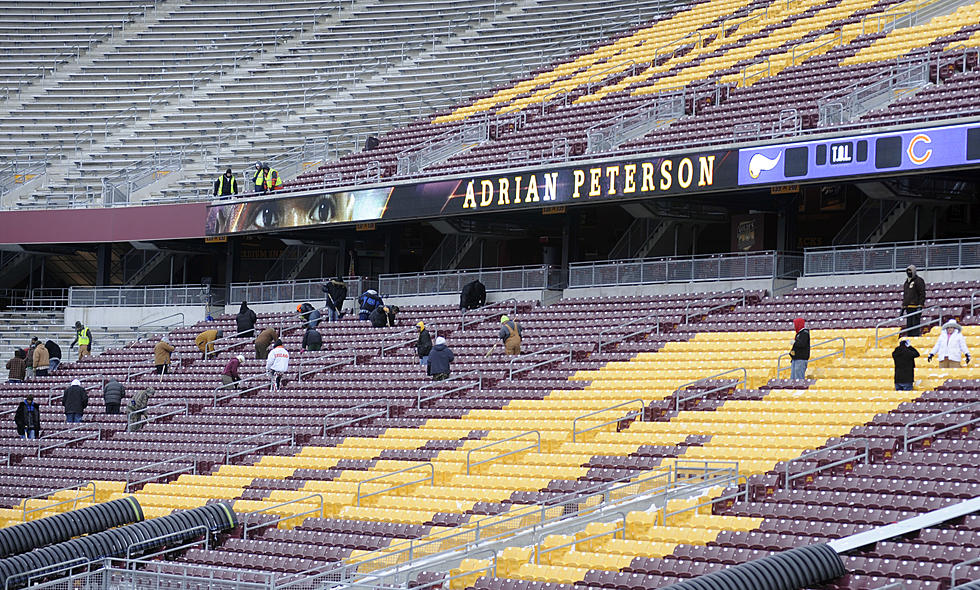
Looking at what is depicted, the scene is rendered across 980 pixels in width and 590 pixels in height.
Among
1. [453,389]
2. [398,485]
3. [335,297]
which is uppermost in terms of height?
[335,297]

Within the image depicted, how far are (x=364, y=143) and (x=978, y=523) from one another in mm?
24184

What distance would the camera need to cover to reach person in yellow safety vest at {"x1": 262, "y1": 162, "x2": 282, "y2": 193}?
32594mm

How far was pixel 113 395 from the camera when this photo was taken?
27.0 m

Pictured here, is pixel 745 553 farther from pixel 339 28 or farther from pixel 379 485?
pixel 339 28

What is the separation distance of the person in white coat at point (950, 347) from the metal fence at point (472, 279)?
10.9m

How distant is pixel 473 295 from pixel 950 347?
38.2 ft

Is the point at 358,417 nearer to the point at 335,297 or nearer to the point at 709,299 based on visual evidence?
the point at 709,299

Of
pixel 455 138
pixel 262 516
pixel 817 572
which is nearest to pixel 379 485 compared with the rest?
pixel 262 516

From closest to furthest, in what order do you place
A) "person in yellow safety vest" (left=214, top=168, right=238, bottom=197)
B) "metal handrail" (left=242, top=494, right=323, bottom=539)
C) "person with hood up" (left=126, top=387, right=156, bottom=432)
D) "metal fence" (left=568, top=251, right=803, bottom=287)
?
"metal handrail" (left=242, top=494, right=323, bottom=539)
"metal fence" (left=568, top=251, right=803, bottom=287)
"person with hood up" (left=126, top=387, right=156, bottom=432)
"person in yellow safety vest" (left=214, top=168, right=238, bottom=197)

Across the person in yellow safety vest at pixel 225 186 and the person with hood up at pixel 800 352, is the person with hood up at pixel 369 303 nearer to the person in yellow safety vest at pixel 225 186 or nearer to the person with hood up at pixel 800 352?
the person in yellow safety vest at pixel 225 186

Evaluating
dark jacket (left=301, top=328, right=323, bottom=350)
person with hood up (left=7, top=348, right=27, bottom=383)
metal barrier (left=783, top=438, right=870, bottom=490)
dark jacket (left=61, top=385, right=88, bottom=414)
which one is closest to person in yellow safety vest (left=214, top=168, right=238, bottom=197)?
person with hood up (left=7, top=348, right=27, bottom=383)

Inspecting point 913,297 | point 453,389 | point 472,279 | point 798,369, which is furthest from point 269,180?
point 913,297

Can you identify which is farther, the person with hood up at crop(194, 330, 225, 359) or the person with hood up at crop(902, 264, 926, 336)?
the person with hood up at crop(194, 330, 225, 359)

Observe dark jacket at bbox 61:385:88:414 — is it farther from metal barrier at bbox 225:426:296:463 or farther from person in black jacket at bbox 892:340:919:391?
person in black jacket at bbox 892:340:919:391
